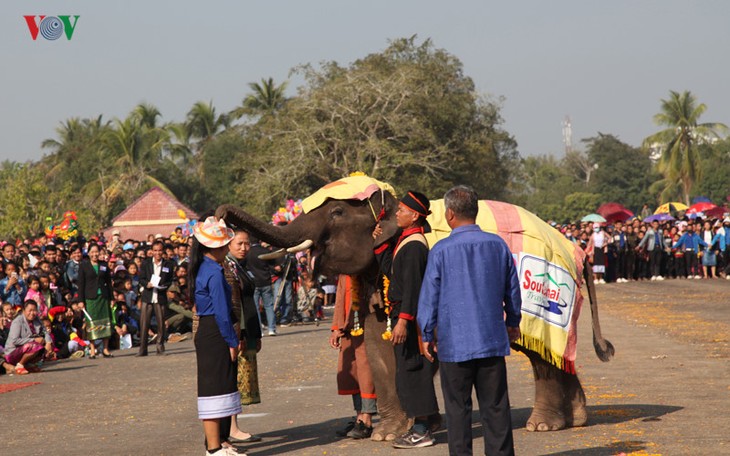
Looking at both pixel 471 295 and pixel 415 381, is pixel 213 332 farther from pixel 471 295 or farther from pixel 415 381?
pixel 471 295

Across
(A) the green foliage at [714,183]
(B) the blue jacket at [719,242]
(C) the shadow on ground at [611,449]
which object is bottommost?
(C) the shadow on ground at [611,449]

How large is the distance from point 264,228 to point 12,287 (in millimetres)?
9738

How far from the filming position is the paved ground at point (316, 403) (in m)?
8.66

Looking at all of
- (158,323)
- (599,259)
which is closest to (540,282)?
(158,323)

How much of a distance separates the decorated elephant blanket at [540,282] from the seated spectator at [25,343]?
905 centimetres

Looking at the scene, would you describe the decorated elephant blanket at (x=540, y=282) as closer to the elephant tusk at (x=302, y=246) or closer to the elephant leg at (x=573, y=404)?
the elephant leg at (x=573, y=404)

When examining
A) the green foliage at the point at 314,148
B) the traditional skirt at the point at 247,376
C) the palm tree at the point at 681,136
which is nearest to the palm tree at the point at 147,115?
the green foliage at the point at 314,148

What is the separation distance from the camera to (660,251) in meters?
36.9

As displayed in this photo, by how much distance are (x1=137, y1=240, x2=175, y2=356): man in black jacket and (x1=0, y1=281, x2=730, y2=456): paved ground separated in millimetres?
444

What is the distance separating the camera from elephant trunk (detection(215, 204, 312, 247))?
344 inches

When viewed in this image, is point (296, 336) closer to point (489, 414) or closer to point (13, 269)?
point (13, 269)

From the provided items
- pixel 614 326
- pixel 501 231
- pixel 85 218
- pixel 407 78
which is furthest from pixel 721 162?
pixel 501 231

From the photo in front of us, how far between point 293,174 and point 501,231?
134 ft

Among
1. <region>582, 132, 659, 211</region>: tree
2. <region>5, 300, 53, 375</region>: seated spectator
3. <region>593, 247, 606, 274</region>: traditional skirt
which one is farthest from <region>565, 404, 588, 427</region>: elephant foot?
<region>582, 132, 659, 211</region>: tree
